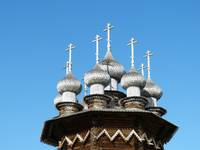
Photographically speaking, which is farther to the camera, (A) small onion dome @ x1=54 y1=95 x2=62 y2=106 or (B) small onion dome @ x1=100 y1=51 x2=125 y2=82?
(B) small onion dome @ x1=100 y1=51 x2=125 y2=82

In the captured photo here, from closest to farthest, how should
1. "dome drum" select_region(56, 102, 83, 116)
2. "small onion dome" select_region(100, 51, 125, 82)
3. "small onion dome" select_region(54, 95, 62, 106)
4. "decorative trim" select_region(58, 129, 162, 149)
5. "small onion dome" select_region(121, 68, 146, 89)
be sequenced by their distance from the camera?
"decorative trim" select_region(58, 129, 162, 149), "small onion dome" select_region(121, 68, 146, 89), "dome drum" select_region(56, 102, 83, 116), "small onion dome" select_region(54, 95, 62, 106), "small onion dome" select_region(100, 51, 125, 82)

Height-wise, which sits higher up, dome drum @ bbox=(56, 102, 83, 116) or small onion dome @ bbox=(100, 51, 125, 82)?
small onion dome @ bbox=(100, 51, 125, 82)

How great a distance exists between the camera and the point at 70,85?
20375mm

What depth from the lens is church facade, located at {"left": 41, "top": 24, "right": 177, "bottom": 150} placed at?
18.6 meters

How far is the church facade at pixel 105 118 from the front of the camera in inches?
731

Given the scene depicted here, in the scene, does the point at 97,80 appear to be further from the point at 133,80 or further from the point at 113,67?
the point at 113,67

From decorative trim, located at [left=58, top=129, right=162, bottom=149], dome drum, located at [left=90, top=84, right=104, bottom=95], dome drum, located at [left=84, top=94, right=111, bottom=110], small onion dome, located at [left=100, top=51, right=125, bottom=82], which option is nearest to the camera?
decorative trim, located at [left=58, top=129, right=162, bottom=149]

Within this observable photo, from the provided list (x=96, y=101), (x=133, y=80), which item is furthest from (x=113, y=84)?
(x=96, y=101)

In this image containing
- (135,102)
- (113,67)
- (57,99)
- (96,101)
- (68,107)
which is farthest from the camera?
(113,67)

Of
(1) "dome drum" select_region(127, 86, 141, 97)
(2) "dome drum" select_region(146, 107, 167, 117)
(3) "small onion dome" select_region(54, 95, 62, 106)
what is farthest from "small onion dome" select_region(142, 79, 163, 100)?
(3) "small onion dome" select_region(54, 95, 62, 106)

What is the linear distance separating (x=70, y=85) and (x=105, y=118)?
2.42 metres

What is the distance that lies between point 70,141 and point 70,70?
3273 millimetres

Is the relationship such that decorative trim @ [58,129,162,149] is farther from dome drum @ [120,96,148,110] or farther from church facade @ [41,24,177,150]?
dome drum @ [120,96,148,110]

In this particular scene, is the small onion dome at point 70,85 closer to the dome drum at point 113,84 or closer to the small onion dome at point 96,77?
the small onion dome at point 96,77
